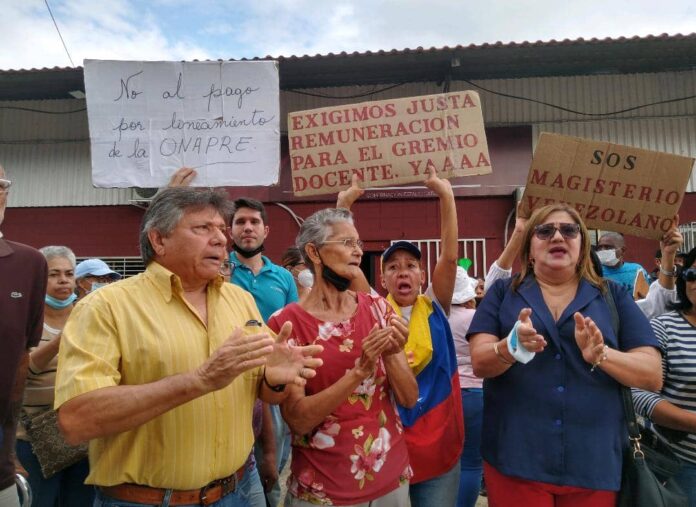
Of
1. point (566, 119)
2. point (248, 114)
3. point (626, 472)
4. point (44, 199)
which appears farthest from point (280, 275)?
point (44, 199)

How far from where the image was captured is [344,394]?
6.14ft

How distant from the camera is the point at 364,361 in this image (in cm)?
187

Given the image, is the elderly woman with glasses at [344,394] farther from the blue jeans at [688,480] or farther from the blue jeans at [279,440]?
the blue jeans at [688,480]

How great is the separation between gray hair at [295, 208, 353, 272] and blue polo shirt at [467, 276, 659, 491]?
81cm

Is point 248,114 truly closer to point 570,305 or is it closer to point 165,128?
point 165,128

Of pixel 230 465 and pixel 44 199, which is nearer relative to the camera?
pixel 230 465

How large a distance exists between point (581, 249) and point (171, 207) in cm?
174

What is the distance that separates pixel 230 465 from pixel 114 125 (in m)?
2.88

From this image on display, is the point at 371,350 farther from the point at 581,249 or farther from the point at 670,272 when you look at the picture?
the point at 670,272

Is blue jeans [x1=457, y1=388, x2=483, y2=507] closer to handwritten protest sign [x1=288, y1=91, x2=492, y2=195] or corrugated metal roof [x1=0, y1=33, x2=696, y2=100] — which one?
handwritten protest sign [x1=288, y1=91, x2=492, y2=195]

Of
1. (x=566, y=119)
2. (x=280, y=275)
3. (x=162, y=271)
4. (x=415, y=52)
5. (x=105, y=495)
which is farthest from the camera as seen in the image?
(x=566, y=119)

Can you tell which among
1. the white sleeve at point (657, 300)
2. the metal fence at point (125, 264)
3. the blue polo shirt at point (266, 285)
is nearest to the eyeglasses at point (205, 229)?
the blue polo shirt at point (266, 285)

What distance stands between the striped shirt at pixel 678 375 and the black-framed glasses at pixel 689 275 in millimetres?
202

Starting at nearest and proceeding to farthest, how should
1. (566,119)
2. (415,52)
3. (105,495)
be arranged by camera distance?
1. (105,495)
2. (415,52)
3. (566,119)
